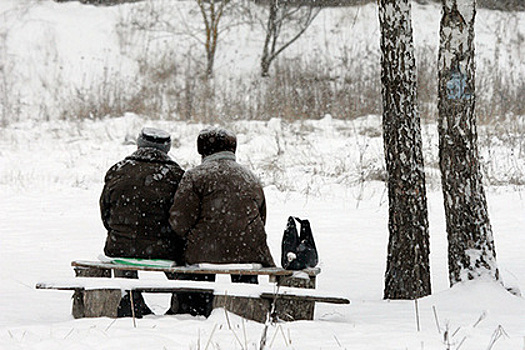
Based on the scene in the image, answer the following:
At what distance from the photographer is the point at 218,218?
461 centimetres

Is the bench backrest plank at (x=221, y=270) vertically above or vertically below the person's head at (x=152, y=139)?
below

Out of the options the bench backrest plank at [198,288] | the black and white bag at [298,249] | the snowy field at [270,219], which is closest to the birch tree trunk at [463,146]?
the snowy field at [270,219]

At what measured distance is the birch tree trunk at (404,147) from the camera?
5094mm

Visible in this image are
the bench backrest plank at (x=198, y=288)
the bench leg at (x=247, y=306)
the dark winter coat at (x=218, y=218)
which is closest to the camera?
the bench backrest plank at (x=198, y=288)

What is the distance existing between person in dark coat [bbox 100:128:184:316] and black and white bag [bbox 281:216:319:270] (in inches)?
35.5

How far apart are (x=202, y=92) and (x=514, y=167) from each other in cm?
856

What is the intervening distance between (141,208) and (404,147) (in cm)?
208

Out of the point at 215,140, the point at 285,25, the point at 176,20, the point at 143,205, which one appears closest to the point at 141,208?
the point at 143,205

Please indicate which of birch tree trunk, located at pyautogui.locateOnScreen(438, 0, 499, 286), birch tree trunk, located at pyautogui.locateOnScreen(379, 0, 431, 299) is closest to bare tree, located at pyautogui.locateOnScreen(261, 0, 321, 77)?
birch tree trunk, located at pyautogui.locateOnScreen(379, 0, 431, 299)

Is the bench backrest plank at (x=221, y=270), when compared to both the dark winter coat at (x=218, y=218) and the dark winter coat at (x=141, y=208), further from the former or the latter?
the dark winter coat at (x=141, y=208)

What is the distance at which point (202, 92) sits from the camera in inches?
680

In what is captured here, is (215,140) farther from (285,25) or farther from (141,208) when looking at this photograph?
(285,25)

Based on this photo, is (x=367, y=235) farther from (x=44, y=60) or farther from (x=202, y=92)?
(x=44, y=60)

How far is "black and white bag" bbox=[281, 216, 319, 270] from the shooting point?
172 inches
